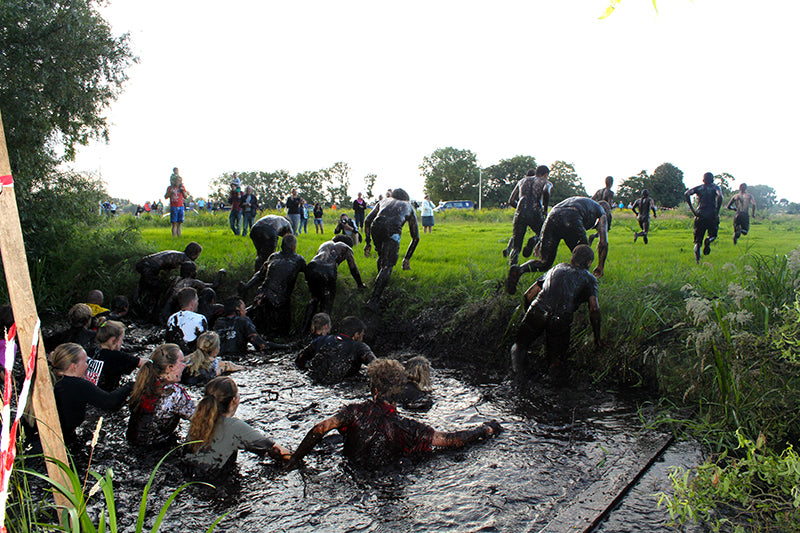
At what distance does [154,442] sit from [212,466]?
865 mm

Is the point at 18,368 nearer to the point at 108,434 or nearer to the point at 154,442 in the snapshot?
the point at 108,434

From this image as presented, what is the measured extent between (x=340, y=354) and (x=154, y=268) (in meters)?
6.02

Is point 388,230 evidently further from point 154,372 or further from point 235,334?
point 154,372

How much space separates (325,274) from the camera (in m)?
9.38

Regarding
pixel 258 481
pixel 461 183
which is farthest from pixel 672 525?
pixel 461 183

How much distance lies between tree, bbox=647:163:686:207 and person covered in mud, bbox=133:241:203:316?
2475 inches

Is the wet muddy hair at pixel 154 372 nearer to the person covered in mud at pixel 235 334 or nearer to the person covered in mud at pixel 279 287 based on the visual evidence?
the person covered in mud at pixel 235 334

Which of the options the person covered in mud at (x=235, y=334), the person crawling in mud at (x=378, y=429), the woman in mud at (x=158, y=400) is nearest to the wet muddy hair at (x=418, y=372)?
the person crawling in mud at (x=378, y=429)

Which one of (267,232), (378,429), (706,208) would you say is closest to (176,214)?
(267,232)

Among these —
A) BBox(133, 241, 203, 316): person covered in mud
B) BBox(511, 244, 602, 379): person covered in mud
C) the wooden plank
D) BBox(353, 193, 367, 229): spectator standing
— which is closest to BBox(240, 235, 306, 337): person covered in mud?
BBox(133, 241, 203, 316): person covered in mud

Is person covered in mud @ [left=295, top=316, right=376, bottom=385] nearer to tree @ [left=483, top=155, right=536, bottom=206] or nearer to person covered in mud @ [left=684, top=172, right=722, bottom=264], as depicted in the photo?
person covered in mud @ [left=684, top=172, right=722, bottom=264]

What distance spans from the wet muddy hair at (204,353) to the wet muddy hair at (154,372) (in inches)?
60.3

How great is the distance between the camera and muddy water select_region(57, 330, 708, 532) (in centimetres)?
398

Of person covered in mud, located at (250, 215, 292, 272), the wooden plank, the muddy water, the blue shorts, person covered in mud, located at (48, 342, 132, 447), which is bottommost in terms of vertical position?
the muddy water
